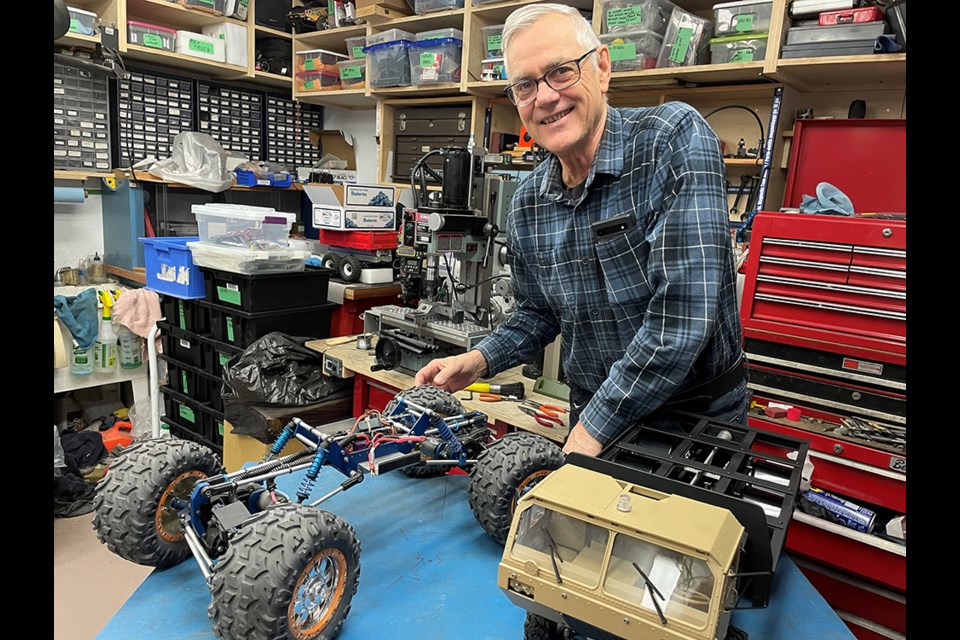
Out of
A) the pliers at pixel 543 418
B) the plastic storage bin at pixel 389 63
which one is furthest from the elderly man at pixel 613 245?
the plastic storage bin at pixel 389 63

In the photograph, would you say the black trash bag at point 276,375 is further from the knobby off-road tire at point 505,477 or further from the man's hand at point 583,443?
the man's hand at point 583,443

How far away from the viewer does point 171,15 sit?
3615 millimetres

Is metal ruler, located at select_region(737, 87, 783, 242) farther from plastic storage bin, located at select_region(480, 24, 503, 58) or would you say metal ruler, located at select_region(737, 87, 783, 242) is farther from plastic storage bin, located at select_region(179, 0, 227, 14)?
plastic storage bin, located at select_region(179, 0, 227, 14)

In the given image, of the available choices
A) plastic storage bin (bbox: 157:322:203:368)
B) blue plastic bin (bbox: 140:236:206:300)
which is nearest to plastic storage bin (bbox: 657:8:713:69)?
blue plastic bin (bbox: 140:236:206:300)

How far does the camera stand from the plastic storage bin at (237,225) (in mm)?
2750

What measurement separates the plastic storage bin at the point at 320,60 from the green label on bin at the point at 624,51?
2079mm

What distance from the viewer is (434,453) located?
1.29 metres

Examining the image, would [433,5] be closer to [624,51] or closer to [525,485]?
[624,51]

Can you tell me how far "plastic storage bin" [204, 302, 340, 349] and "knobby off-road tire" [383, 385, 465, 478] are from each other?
1.33m

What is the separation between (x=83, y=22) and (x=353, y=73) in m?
1.40

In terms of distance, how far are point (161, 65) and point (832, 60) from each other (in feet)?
12.1

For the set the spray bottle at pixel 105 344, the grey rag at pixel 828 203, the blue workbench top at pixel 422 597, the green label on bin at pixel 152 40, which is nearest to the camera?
the blue workbench top at pixel 422 597

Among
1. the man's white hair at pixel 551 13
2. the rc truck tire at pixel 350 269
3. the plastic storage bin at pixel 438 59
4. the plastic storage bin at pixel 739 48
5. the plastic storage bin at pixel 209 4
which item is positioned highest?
the plastic storage bin at pixel 209 4

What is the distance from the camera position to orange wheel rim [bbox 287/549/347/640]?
888 mm
